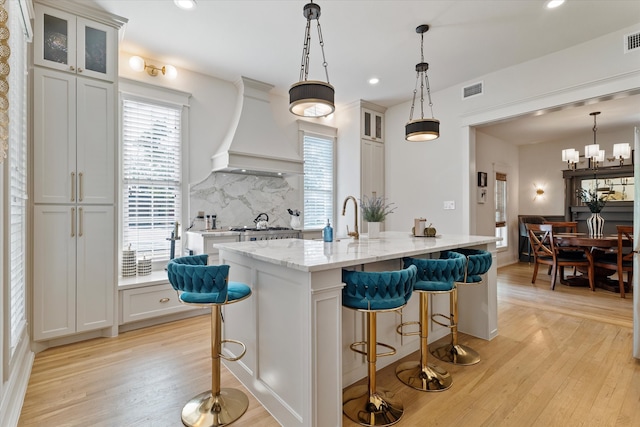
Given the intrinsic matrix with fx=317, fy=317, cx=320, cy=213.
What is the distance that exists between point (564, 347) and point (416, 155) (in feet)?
10.8

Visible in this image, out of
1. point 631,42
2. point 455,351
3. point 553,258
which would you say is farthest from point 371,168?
point 455,351

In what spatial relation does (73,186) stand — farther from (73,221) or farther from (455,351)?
(455,351)

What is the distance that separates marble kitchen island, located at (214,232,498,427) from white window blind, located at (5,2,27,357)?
4.32ft

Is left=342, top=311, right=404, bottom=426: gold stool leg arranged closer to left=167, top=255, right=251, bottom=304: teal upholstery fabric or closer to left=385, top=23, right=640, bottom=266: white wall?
left=167, top=255, right=251, bottom=304: teal upholstery fabric

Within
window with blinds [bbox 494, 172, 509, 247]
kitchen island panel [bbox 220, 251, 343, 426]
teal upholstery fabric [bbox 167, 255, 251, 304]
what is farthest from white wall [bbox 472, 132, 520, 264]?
teal upholstery fabric [bbox 167, 255, 251, 304]

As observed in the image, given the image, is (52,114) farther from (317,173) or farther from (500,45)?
(500,45)

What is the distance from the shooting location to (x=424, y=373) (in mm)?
2211

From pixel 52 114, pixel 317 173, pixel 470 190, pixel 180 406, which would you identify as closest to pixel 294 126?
pixel 317 173

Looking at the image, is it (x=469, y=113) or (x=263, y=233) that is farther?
(x=469, y=113)

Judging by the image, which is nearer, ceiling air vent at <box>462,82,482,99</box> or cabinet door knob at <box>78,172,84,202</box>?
cabinet door knob at <box>78,172,84,202</box>

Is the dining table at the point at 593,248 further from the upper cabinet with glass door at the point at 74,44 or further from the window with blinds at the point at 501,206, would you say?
the upper cabinet with glass door at the point at 74,44

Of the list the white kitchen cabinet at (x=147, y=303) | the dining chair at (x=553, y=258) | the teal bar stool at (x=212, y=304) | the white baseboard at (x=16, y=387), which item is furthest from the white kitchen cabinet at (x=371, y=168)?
the white baseboard at (x=16, y=387)

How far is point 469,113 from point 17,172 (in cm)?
491

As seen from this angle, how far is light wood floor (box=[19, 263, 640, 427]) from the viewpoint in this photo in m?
1.84
